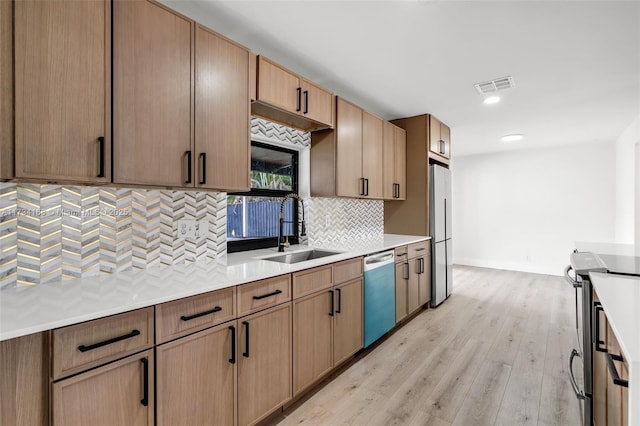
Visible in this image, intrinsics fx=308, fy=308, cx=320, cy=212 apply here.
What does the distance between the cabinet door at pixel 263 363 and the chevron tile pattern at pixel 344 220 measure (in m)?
1.29

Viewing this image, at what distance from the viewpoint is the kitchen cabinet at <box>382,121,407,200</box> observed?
143 inches

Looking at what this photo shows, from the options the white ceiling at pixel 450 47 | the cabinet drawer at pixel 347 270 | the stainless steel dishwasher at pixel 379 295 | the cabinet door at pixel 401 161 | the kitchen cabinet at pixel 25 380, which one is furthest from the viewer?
the cabinet door at pixel 401 161

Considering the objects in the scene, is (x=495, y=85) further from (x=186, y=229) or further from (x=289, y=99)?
(x=186, y=229)

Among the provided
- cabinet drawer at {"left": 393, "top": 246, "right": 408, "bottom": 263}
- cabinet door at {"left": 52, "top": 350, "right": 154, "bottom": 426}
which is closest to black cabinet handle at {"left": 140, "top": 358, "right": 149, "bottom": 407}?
cabinet door at {"left": 52, "top": 350, "right": 154, "bottom": 426}

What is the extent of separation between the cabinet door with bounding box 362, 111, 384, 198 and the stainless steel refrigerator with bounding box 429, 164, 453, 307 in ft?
2.88

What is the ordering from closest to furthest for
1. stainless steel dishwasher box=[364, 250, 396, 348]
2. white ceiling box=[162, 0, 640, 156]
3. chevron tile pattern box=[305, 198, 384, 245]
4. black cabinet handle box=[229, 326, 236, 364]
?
black cabinet handle box=[229, 326, 236, 364]
white ceiling box=[162, 0, 640, 156]
stainless steel dishwasher box=[364, 250, 396, 348]
chevron tile pattern box=[305, 198, 384, 245]

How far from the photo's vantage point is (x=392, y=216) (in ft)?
13.9

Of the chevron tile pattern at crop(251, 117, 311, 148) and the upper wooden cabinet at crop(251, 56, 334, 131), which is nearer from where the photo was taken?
the upper wooden cabinet at crop(251, 56, 334, 131)

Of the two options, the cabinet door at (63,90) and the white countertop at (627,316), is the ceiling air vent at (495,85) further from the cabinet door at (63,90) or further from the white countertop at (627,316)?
the cabinet door at (63,90)

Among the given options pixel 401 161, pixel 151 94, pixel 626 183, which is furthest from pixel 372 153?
pixel 626 183

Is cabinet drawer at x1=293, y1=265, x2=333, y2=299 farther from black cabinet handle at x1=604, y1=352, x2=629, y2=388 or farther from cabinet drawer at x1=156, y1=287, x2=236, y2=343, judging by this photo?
black cabinet handle at x1=604, y1=352, x2=629, y2=388

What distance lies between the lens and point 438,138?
13.8 ft

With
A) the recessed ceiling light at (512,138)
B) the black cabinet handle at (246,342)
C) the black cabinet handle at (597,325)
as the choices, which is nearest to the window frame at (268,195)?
the black cabinet handle at (246,342)

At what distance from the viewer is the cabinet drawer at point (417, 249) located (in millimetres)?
3432
